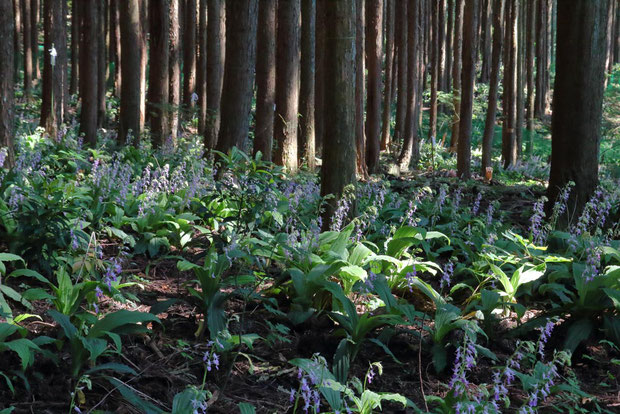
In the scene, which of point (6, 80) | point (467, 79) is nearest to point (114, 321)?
point (6, 80)

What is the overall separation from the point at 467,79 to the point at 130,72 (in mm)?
7049

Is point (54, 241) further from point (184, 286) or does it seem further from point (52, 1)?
point (52, 1)

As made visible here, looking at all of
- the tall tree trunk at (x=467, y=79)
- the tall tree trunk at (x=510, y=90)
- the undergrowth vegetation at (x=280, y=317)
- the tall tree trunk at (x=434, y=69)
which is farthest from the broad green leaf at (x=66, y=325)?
the tall tree trunk at (x=434, y=69)

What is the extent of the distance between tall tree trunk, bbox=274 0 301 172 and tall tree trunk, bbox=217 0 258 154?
164 centimetres

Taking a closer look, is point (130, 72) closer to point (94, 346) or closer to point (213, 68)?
point (213, 68)

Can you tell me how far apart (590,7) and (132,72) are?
26.9 ft

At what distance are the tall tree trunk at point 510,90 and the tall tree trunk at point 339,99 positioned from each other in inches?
506

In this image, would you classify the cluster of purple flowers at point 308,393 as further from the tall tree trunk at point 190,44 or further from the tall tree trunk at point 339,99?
the tall tree trunk at point 190,44

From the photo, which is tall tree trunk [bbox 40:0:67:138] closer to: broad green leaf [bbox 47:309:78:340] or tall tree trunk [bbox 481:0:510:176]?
broad green leaf [bbox 47:309:78:340]

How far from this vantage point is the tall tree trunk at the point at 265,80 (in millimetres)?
10727

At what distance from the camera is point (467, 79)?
14.1 m

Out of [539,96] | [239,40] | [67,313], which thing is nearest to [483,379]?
[67,313]

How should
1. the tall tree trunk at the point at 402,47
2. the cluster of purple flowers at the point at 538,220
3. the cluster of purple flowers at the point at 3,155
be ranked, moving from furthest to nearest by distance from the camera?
the tall tree trunk at the point at 402,47
the cluster of purple flowers at the point at 3,155
the cluster of purple flowers at the point at 538,220

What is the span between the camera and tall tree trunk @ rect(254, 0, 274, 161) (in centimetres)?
1073
